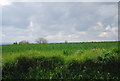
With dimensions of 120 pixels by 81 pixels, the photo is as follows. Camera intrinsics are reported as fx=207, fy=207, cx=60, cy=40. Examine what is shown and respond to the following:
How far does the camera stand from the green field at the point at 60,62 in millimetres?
5434

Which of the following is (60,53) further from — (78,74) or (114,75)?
(114,75)

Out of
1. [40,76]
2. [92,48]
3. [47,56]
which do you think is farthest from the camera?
[92,48]

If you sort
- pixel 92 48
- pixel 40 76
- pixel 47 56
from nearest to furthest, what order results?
1. pixel 40 76
2. pixel 47 56
3. pixel 92 48

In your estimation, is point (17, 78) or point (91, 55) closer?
point (17, 78)

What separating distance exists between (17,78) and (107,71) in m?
2.40

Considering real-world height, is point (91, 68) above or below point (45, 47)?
below


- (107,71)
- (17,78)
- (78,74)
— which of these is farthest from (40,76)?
(107,71)

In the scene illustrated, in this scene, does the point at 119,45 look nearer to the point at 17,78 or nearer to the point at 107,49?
the point at 107,49

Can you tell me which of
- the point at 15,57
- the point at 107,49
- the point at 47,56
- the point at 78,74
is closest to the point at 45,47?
the point at 47,56

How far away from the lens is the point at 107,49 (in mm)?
6012

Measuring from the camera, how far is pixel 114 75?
18.0 ft

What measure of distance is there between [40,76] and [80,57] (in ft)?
4.00

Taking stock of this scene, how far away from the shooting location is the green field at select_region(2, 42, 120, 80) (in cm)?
543

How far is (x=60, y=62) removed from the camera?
5660mm
